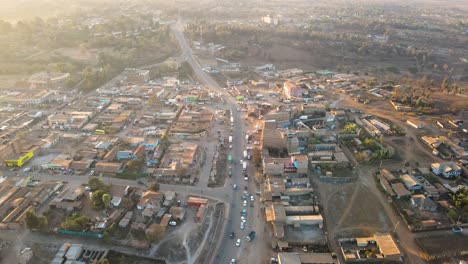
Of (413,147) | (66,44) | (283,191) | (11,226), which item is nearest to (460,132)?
(413,147)

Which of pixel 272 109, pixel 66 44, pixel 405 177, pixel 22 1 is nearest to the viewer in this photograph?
pixel 405 177

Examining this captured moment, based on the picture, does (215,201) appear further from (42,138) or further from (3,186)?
(42,138)

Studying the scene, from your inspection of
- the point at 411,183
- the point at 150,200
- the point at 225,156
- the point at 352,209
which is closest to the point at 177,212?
the point at 150,200

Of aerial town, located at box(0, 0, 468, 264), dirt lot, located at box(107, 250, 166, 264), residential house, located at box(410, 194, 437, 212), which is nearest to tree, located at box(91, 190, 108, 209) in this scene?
aerial town, located at box(0, 0, 468, 264)

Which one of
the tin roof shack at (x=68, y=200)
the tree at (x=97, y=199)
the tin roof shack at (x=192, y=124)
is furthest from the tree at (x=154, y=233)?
the tin roof shack at (x=192, y=124)

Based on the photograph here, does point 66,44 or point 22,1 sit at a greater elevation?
point 22,1

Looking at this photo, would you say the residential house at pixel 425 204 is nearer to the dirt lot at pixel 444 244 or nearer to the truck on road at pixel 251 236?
the dirt lot at pixel 444 244

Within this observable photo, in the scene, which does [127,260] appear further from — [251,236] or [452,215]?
[452,215]
